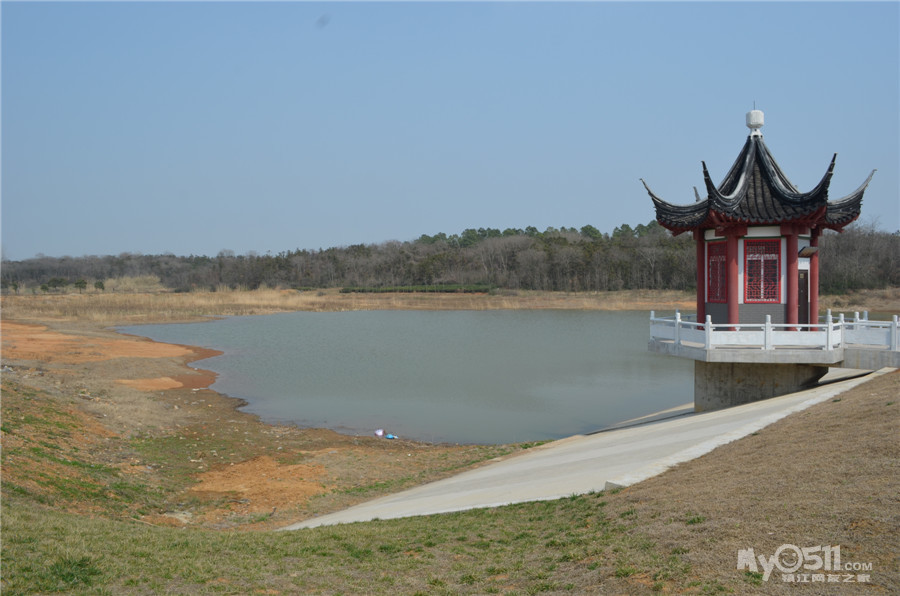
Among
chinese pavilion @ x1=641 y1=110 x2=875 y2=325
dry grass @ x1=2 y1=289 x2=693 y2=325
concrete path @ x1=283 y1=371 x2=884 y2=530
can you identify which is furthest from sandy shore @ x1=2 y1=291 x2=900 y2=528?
dry grass @ x1=2 y1=289 x2=693 y2=325

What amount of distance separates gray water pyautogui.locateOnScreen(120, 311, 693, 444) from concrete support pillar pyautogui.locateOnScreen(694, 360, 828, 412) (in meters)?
3.60

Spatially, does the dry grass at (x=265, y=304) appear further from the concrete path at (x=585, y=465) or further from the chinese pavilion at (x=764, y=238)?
the chinese pavilion at (x=764, y=238)

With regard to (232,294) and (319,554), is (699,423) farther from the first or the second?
(232,294)

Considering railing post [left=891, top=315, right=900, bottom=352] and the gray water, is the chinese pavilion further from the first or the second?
the gray water

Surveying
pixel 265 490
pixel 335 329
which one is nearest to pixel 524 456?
pixel 265 490

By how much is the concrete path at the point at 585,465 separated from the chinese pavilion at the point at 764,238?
277 cm

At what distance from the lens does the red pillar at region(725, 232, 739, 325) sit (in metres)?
16.5

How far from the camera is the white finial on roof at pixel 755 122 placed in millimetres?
17906

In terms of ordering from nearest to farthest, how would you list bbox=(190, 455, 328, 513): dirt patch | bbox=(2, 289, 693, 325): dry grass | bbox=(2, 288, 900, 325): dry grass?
bbox=(190, 455, 328, 513): dirt patch → bbox=(2, 288, 900, 325): dry grass → bbox=(2, 289, 693, 325): dry grass

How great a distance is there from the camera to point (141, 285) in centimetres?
10431

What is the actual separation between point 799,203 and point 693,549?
12.9m

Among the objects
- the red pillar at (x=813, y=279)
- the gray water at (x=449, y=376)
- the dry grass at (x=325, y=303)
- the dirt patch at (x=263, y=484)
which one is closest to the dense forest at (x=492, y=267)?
the dry grass at (x=325, y=303)

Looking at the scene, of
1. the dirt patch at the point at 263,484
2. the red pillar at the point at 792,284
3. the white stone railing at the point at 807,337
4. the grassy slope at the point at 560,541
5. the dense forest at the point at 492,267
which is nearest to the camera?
the grassy slope at the point at 560,541

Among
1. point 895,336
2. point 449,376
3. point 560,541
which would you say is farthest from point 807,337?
point 449,376
